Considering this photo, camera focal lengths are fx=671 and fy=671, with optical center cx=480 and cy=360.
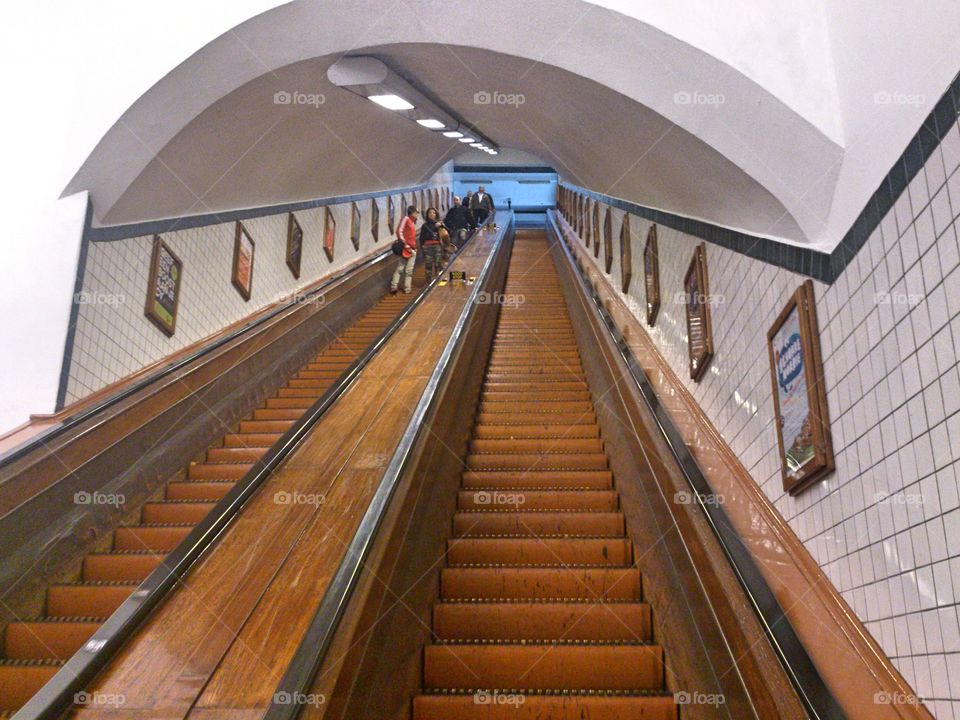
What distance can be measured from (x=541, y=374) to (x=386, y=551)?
401 centimetres

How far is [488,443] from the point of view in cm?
446

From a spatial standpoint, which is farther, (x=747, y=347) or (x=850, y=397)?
(x=747, y=347)

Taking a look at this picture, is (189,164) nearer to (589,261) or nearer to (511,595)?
(511,595)

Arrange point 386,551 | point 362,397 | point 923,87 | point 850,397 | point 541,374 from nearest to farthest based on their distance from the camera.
Answer: point 923,87 < point 386,551 < point 850,397 < point 362,397 < point 541,374

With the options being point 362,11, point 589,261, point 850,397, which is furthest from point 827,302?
point 589,261

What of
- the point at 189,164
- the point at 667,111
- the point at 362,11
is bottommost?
the point at 667,111
